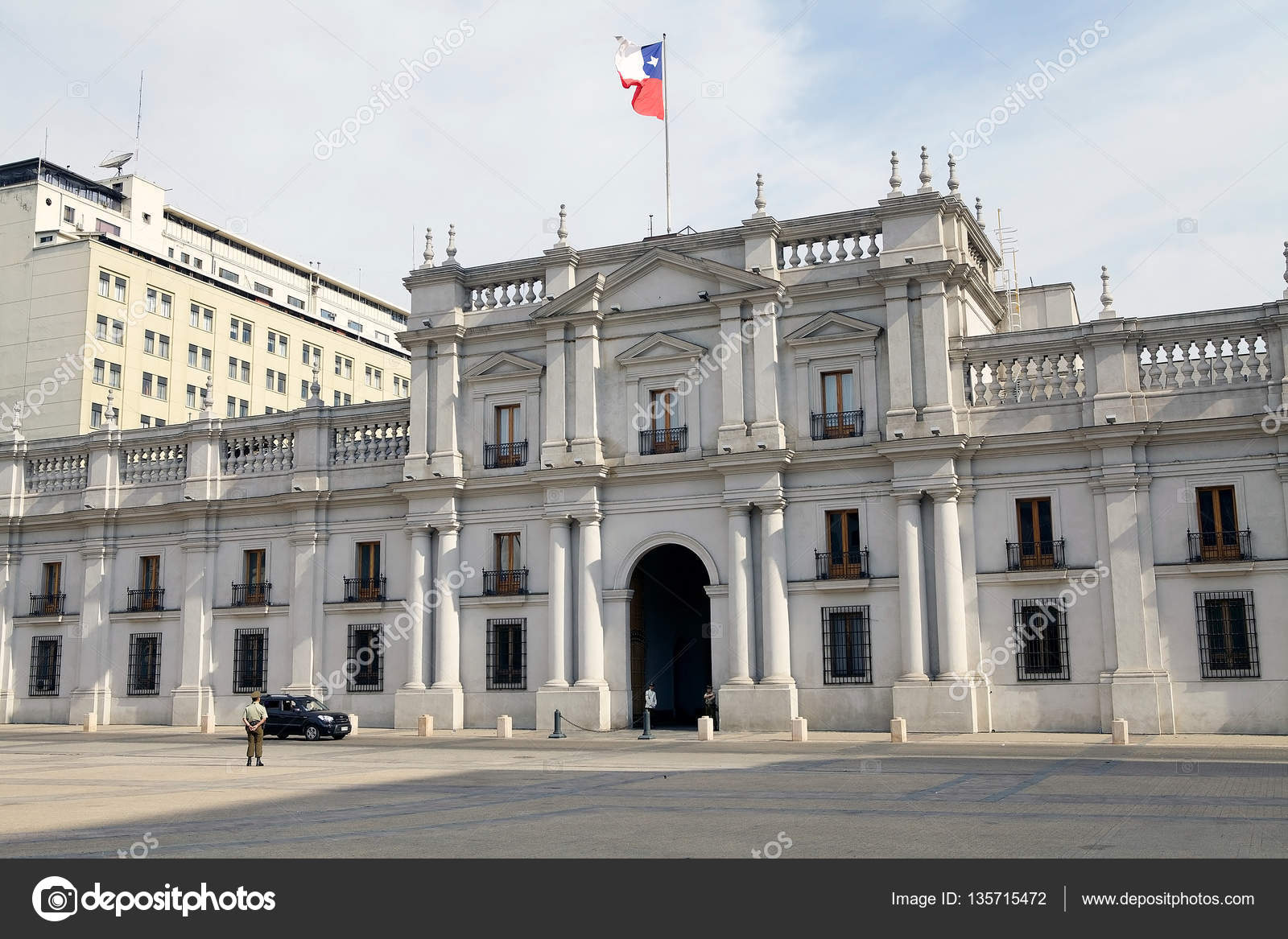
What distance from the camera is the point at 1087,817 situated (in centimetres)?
1572

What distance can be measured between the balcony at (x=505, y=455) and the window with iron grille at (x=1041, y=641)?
53.6ft

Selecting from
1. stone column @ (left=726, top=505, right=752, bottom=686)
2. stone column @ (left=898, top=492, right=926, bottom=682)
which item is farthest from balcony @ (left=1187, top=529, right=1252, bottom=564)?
stone column @ (left=726, top=505, right=752, bottom=686)

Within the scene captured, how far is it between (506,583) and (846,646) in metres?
11.4

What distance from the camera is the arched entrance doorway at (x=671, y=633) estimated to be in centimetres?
3962

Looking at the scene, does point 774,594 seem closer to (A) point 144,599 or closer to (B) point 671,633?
(B) point 671,633

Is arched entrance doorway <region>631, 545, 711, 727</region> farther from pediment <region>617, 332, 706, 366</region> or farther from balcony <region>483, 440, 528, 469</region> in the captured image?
pediment <region>617, 332, 706, 366</region>

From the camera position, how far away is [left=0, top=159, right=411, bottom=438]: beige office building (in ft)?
213

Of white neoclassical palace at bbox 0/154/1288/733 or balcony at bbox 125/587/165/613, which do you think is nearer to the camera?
white neoclassical palace at bbox 0/154/1288/733

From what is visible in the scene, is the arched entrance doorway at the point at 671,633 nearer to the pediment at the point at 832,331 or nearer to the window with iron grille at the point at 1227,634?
the pediment at the point at 832,331

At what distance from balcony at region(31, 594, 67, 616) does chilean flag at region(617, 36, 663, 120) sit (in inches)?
1143

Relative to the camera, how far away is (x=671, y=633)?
139 ft

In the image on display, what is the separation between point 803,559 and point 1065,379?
918 centimetres
